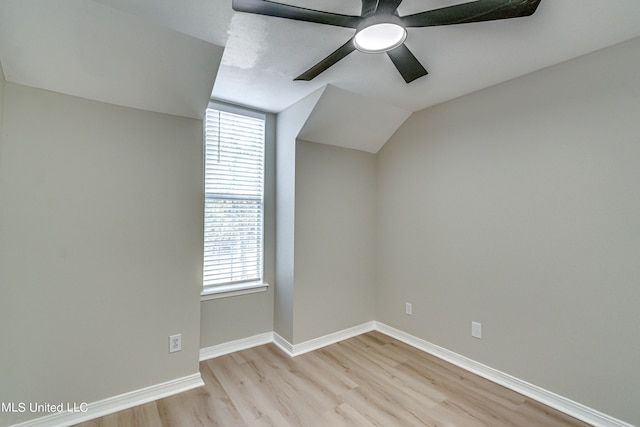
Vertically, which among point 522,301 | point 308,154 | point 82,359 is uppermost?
point 308,154

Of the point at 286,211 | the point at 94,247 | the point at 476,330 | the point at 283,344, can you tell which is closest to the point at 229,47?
the point at 286,211

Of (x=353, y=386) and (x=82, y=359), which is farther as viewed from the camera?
(x=353, y=386)

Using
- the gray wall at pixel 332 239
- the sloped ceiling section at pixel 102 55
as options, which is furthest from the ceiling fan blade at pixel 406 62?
the gray wall at pixel 332 239

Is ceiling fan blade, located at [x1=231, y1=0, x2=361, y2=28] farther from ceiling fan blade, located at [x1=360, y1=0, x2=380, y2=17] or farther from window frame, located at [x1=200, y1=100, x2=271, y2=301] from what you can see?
window frame, located at [x1=200, y1=100, x2=271, y2=301]

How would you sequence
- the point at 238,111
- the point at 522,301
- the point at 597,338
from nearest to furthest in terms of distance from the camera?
the point at 597,338 < the point at 522,301 < the point at 238,111

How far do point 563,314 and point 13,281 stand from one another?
357cm

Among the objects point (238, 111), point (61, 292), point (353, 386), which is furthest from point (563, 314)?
point (61, 292)

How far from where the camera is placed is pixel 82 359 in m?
1.82

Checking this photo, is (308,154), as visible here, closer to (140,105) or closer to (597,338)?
(140,105)

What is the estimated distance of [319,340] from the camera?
9.50 ft

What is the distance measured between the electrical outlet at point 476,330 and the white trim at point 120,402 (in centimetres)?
232

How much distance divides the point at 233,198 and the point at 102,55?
4.75 feet

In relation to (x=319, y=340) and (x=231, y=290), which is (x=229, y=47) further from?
(x=319, y=340)

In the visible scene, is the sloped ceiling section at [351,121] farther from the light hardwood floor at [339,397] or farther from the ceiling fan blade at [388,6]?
A: the light hardwood floor at [339,397]
